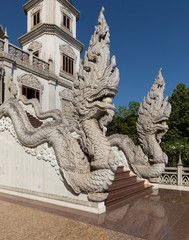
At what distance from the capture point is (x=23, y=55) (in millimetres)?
12039

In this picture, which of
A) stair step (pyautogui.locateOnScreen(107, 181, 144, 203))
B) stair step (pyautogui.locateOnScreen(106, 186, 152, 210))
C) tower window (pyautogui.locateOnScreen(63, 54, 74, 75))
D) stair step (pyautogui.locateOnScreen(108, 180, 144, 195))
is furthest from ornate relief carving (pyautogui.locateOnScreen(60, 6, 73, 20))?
stair step (pyautogui.locateOnScreen(106, 186, 152, 210))

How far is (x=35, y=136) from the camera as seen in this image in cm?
488

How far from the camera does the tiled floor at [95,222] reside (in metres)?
2.90

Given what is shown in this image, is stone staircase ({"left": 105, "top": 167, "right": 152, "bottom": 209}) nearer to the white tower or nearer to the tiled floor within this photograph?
the tiled floor

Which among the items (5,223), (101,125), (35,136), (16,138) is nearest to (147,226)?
(101,125)

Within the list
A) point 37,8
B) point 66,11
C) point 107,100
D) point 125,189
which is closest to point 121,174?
point 125,189

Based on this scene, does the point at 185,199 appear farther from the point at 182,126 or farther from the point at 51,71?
the point at 182,126

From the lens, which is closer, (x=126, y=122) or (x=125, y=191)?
(x=125, y=191)

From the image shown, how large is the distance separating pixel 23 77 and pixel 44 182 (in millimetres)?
8878

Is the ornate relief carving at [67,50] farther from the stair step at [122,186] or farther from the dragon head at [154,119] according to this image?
the stair step at [122,186]

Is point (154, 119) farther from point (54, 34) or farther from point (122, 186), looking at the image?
point (54, 34)

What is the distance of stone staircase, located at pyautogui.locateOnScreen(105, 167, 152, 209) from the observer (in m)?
4.50

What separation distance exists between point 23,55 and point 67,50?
14.1 feet

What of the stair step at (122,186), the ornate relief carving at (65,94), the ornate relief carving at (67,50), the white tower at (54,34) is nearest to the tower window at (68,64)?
the white tower at (54,34)
